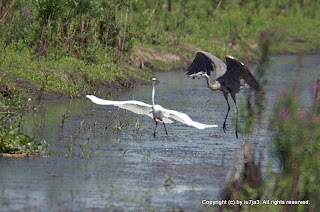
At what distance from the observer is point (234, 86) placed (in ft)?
46.0

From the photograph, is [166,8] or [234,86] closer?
[234,86]

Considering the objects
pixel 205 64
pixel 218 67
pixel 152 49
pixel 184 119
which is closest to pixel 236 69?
pixel 218 67

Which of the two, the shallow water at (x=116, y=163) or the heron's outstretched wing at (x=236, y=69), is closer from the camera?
the shallow water at (x=116, y=163)

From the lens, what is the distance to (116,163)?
9805 millimetres

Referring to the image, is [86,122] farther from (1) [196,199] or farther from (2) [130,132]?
(1) [196,199]

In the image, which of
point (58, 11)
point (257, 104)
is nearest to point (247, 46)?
point (58, 11)

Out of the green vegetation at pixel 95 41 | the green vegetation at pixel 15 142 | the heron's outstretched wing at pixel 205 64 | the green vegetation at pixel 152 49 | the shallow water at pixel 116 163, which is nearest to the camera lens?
the green vegetation at pixel 152 49

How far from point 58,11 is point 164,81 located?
434 cm

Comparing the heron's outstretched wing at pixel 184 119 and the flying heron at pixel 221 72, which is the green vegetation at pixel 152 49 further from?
the heron's outstretched wing at pixel 184 119

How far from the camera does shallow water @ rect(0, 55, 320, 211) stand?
7.90m

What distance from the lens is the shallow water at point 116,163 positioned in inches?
311

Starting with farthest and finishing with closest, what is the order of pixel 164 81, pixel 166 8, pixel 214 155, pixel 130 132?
1. pixel 166 8
2. pixel 164 81
3. pixel 130 132
4. pixel 214 155

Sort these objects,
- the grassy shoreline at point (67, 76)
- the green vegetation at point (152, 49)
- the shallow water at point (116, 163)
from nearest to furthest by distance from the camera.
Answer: the green vegetation at point (152, 49)
the shallow water at point (116, 163)
the grassy shoreline at point (67, 76)

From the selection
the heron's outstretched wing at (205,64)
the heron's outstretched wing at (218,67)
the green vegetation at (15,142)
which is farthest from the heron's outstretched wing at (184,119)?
the heron's outstretched wing at (205,64)
